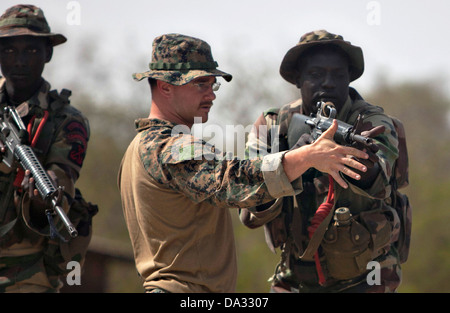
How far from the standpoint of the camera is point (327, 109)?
5457 mm

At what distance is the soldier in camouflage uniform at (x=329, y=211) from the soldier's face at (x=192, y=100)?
0.86 m

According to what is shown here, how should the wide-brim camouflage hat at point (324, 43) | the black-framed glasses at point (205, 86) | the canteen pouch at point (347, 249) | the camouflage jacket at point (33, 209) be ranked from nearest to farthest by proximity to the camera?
1. the black-framed glasses at point (205, 86)
2. the canteen pouch at point (347, 249)
3. the wide-brim camouflage hat at point (324, 43)
4. the camouflage jacket at point (33, 209)

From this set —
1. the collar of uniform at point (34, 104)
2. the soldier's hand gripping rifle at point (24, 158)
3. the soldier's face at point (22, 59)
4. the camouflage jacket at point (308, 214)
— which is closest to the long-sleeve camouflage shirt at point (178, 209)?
the soldier's hand gripping rifle at point (24, 158)

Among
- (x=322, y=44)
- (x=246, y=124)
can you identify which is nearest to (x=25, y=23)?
(x=322, y=44)

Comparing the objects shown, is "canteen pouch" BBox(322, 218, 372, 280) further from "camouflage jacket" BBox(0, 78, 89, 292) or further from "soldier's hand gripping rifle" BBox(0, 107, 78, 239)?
"camouflage jacket" BBox(0, 78, 89, 292)

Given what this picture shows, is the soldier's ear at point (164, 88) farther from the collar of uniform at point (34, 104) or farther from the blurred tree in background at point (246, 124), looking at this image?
the blurred tree in background at point (246, 124)

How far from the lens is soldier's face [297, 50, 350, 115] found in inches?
222

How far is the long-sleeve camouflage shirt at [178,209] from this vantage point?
14.7ft

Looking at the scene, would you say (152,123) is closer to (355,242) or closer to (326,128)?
(326,128)

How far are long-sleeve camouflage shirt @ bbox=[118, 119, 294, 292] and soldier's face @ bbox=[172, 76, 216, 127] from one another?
0.33ft

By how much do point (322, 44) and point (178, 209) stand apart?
1.85 meters

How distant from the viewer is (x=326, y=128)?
5.02 meters
